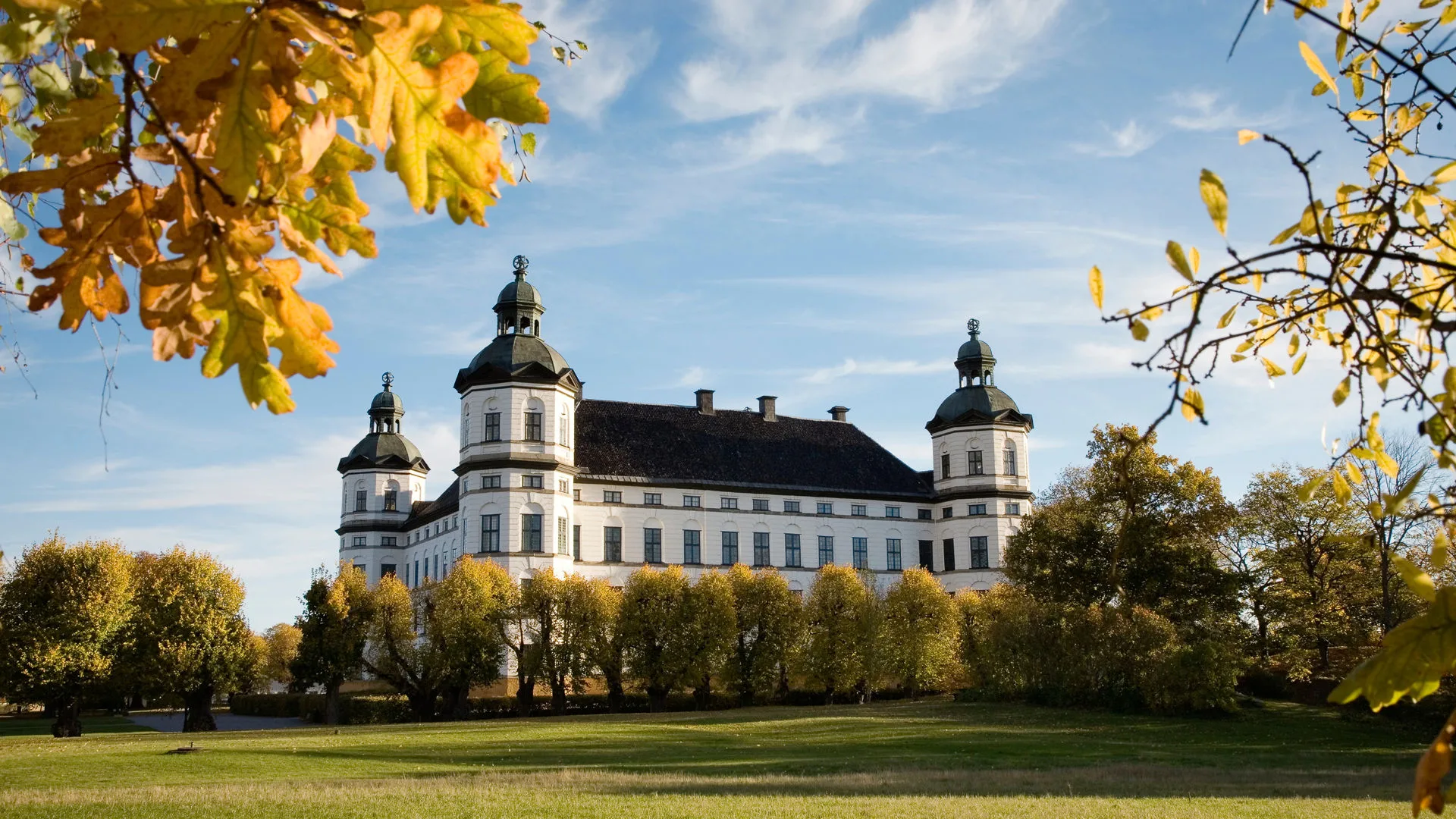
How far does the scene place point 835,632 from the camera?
5219 cm

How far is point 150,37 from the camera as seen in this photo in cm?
178

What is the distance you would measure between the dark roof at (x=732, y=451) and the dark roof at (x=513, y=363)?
714cm

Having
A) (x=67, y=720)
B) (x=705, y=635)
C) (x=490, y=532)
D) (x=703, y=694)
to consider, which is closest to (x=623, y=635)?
(x=705, y=635)

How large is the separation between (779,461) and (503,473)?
18.2 metres

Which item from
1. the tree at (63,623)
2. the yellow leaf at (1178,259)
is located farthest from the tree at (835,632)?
the yellow leaf at (1178,259)

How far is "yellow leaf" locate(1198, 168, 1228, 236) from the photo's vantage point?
7.66ft

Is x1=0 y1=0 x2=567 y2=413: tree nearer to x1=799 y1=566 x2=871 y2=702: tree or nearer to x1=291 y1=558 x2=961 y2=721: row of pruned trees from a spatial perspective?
x1=291 y1=558 x2=961 y2=721: row of pruned trees

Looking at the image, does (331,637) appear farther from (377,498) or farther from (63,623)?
(377,498)

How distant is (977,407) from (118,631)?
146 ft

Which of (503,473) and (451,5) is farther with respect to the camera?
(503,473)

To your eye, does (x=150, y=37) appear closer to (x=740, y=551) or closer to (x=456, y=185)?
(x=456, y=185)

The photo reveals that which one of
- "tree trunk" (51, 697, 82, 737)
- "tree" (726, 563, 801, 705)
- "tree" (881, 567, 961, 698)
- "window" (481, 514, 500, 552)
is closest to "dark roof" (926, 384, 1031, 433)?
"tree" (881, 567, 961, 698)

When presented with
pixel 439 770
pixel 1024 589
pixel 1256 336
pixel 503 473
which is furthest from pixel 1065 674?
pixel 1256 336

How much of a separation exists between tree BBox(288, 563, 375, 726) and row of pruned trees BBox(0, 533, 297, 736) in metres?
2.01
